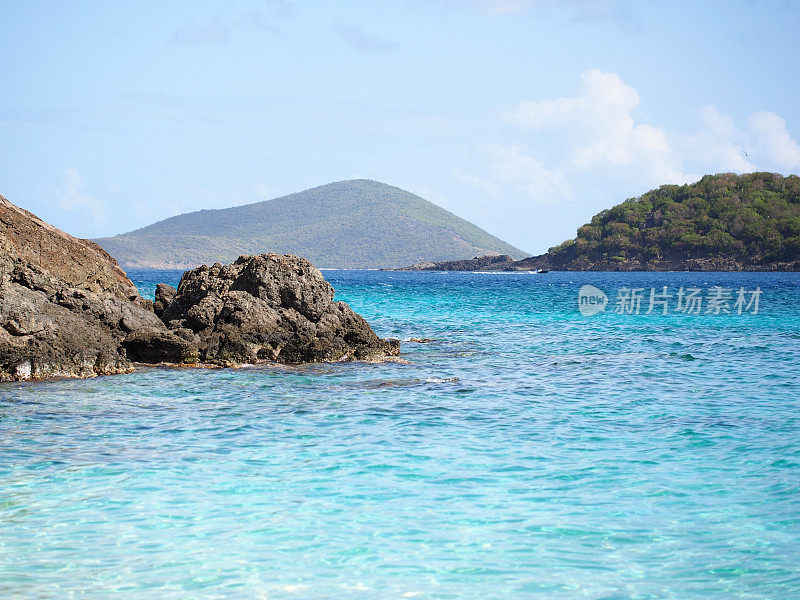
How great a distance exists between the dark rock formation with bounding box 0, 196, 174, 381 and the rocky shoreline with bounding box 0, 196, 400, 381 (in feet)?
0.07

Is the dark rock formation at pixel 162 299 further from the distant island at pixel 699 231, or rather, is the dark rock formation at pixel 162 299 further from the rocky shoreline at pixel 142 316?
the distant island at pixel 699 231

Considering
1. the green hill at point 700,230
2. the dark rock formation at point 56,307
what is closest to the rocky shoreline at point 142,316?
the dark rock formation at point 56,307

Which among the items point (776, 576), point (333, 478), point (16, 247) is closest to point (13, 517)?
point (333, 478)

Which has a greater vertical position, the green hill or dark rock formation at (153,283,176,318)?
the green hill

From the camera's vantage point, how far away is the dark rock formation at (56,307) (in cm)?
1380

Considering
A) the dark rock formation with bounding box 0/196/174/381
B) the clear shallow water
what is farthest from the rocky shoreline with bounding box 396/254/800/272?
the dark rock formation with bounding box 0/196/174/381

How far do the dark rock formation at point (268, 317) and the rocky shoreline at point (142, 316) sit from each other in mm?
24

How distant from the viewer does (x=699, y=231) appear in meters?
156

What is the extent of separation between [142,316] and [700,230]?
156 metres

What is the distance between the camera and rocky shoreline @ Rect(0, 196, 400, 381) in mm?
14109

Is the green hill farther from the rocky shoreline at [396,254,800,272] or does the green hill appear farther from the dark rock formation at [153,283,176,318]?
the dark rock formation at [153,283,176,318]

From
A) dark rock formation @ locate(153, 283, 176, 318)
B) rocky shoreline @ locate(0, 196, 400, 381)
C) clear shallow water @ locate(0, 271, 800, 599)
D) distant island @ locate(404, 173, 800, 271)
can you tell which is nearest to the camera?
clear shallow water @ locate(0, 271, 800, 599)

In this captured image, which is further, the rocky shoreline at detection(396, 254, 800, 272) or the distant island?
the distant island

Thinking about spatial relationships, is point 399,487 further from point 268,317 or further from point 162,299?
point 162,299
